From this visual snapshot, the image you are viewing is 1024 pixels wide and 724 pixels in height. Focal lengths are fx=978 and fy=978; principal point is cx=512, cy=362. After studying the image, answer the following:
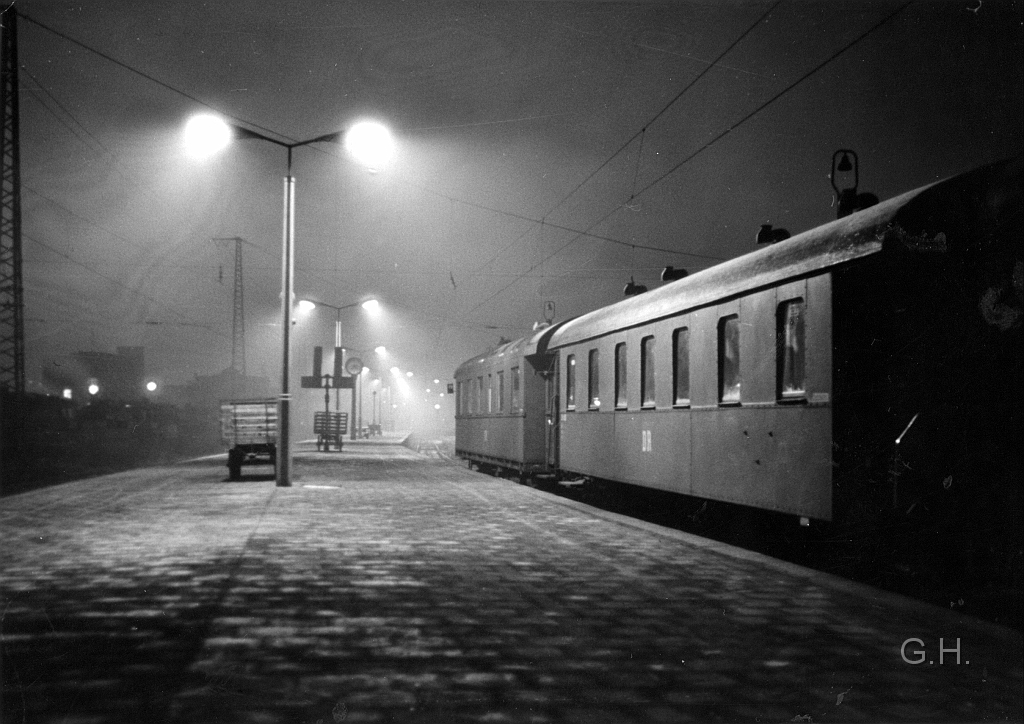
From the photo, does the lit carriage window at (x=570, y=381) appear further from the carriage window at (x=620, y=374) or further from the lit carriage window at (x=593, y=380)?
the carriage window at (x=620, y=374)

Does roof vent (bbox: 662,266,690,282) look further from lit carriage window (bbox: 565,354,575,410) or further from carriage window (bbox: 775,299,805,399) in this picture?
carriage window (bbox: 775,299,805,399)

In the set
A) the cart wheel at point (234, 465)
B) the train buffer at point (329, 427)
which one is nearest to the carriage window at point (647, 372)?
the cart wheel at point (234, 465)

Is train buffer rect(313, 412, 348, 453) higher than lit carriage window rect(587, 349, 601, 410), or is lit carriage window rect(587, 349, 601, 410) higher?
lit carriage window rect(587, 349, 601, 410)

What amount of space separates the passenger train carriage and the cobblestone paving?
0.98 m

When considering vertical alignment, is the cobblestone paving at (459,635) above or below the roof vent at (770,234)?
below

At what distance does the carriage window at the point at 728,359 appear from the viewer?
11.3m

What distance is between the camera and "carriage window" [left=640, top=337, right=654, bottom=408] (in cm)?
1407

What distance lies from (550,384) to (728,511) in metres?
8.40

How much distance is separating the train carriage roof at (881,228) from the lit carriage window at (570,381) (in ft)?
20.9

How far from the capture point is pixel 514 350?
22.6m

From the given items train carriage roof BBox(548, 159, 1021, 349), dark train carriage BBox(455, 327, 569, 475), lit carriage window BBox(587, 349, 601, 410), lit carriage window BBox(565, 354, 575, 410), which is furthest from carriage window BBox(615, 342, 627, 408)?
dark train carriage BBox(455, 327, 569, 475)

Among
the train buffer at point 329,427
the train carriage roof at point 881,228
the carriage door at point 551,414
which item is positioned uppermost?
the train carriage roof at point 881,228

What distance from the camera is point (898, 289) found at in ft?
28.1

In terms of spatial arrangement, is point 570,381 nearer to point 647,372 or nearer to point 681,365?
point 647,372
